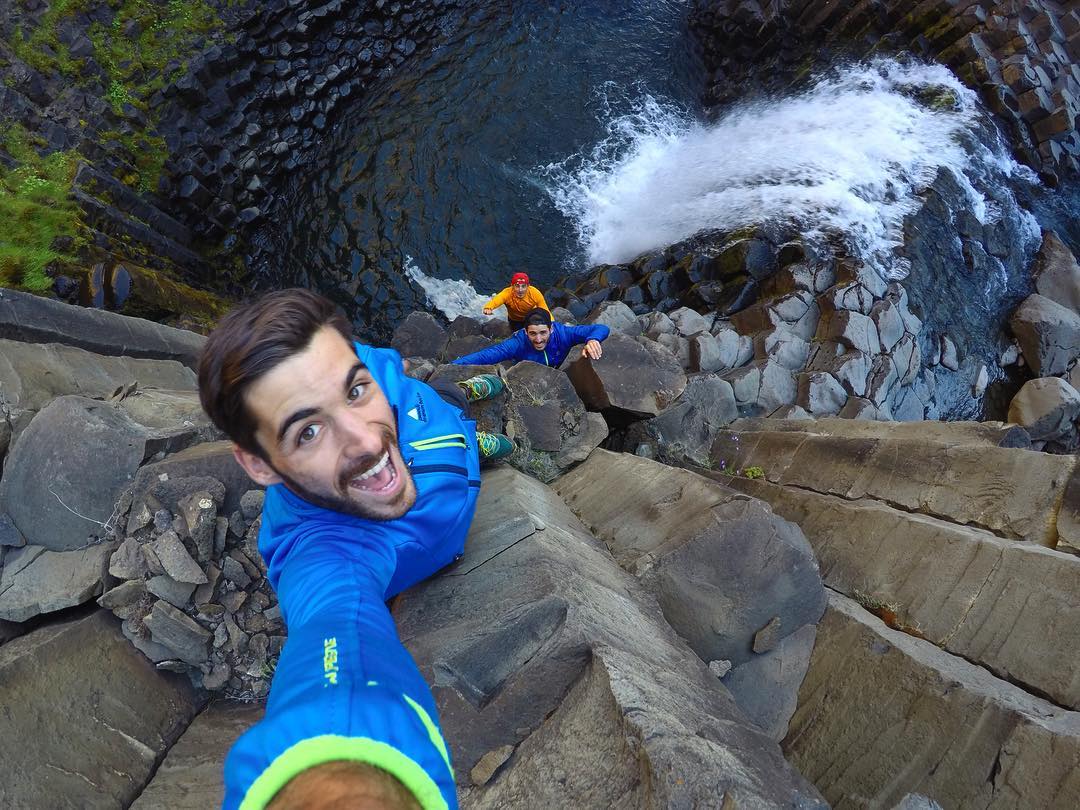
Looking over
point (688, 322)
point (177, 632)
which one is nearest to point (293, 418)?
point (177, 632)

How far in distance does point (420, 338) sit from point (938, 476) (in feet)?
19.3

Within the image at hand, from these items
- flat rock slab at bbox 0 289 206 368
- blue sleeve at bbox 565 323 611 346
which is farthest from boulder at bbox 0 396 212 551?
blue sleeve at bbox 565 323 611 346

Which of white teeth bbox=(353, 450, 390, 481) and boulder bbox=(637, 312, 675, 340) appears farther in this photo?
boulder bbox=(637, 312, 675, 340)

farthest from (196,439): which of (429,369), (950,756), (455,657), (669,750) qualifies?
(950,756)

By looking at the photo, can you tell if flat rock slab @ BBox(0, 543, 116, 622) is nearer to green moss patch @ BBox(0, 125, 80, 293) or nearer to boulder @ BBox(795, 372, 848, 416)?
green moss patch @ BBox(0, 125, 80, 293)

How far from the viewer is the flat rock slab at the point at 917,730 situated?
6.64ft

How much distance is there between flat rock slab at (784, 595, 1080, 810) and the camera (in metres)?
2.02

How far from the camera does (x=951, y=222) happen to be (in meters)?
9.00

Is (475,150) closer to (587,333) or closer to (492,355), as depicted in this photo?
(587,333)

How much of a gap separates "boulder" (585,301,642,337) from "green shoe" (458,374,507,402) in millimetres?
3854

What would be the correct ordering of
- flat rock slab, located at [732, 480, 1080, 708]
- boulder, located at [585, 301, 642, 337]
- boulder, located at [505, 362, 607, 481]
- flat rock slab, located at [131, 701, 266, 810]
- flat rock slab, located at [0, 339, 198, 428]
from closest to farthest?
1. flat rock slab, located at [131, 701, 266, 810]
2. flat rock slab, located at [732, 480, 1080, 708]
3. flat rock slab, located at [0, 339, 198, 428]
4. boulder, located at [505, 362, 607, 481]
5. boulder, located at [585, 301, 642, 337]

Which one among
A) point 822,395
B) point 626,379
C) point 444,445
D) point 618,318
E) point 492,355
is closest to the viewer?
point 444,445

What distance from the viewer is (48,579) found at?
2861mm

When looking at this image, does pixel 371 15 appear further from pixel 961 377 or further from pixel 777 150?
pixel 961 377
